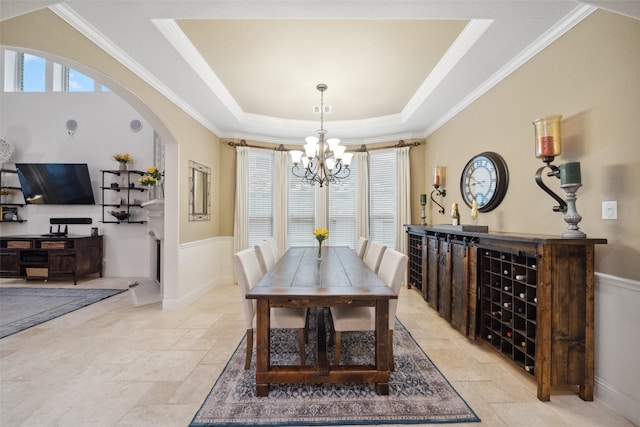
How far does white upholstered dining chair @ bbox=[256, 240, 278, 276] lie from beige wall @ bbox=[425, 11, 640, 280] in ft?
8.32

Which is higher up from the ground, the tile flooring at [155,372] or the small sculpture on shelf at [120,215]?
the small sculpture on shelf at [120,215]

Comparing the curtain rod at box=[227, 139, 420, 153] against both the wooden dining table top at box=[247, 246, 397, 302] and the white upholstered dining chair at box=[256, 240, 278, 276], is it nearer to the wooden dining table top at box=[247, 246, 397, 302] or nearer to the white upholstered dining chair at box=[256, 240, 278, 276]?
the white upholstered dining chair at box=[256, 240, 278, 276]

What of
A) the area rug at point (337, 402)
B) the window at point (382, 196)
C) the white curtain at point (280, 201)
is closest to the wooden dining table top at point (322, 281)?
the area rug at point (337, 402)

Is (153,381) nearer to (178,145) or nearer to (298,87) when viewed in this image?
(178,145)

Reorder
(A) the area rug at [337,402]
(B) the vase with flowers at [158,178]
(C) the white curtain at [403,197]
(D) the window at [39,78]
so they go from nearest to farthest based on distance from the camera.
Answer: (A) the area rug at [337,402] < (B) the vase with flowers at [158,178] < (C) the white curtain at [403,197] < (D) the window at [39,78]

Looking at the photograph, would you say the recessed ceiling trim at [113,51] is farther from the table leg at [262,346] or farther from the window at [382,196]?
the window at [382,196]

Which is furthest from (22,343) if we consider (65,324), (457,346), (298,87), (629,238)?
(629,238)

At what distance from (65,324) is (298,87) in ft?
12.9

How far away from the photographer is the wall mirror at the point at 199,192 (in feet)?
13.0

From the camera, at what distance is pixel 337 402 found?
71.2 inches

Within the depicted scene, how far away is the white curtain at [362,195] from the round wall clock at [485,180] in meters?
1.80

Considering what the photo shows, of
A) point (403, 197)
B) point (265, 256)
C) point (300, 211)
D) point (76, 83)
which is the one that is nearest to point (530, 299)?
point (265, 256)

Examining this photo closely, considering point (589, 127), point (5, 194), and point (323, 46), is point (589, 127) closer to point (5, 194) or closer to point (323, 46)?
point (323, 46)

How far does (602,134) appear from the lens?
182 centimetres
